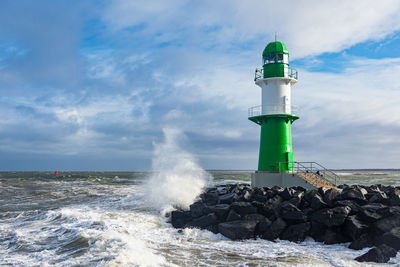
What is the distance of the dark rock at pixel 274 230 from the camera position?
28.8 ft

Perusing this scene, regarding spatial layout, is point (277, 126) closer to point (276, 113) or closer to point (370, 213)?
point (276, 113)

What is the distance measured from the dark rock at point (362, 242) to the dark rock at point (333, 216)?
27.1 inches

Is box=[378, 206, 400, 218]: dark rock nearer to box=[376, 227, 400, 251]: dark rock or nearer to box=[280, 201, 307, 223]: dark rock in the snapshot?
box=[376, 227, 400, 251]: dark rock

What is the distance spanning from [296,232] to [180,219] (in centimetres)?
364

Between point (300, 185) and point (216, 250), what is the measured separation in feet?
24.5

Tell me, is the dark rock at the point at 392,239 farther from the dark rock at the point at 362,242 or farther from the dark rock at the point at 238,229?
the dark rock at the point at 238,229

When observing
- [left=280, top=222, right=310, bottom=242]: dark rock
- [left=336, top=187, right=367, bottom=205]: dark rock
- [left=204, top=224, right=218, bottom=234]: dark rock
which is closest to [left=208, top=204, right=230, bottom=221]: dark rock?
[left=204, top=224, right=218, bottom=234]: dark rock

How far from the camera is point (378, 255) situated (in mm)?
6574

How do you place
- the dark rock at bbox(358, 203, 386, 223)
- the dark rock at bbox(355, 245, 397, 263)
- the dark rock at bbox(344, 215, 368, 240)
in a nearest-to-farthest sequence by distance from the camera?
the dark rock at bbox(355, 245, 397, 263), the dark rock at bbox(344, 215, 368, 240), the dark rock at bbox(358, 203, 386, 223)

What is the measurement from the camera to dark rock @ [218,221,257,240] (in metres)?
8.82

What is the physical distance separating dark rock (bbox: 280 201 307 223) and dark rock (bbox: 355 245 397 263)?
2.47m

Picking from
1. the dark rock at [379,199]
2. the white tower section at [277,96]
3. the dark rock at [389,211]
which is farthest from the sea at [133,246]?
the white tower section at [277,96]

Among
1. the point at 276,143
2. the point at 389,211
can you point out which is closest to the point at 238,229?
the point at 389,211

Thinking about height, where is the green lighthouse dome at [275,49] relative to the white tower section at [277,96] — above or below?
above
